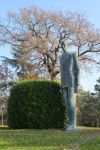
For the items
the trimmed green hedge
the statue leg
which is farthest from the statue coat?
the trimmed green hedge

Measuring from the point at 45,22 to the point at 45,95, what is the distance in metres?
25.5

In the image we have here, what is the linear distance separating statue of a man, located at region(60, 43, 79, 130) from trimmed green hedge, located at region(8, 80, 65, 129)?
0.97 m

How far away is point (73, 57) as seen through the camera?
1684cm

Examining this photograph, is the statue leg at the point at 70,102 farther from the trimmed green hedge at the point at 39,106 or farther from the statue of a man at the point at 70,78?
the trimmed green hedge at the point at 39,106

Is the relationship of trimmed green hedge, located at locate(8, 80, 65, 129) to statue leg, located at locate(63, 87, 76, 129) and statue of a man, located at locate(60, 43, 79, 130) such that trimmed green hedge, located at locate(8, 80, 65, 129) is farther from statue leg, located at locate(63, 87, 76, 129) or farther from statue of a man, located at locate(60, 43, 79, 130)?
statue of a man, located at locate(60, 43, 79, 130)

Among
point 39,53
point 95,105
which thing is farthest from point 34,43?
point 95,105

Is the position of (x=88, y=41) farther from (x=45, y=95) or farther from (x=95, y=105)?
(x=45, y=95)

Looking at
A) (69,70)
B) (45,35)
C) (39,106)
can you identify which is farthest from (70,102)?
(45,35)

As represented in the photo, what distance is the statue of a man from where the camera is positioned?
16.8 metres

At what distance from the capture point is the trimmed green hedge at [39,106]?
58.5 ft

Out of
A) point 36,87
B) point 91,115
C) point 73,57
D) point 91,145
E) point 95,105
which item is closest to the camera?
point 91,145

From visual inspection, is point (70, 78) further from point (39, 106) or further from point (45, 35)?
point (45, 35)

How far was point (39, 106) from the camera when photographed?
703 inches

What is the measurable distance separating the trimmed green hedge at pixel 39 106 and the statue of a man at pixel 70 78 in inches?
38.1
